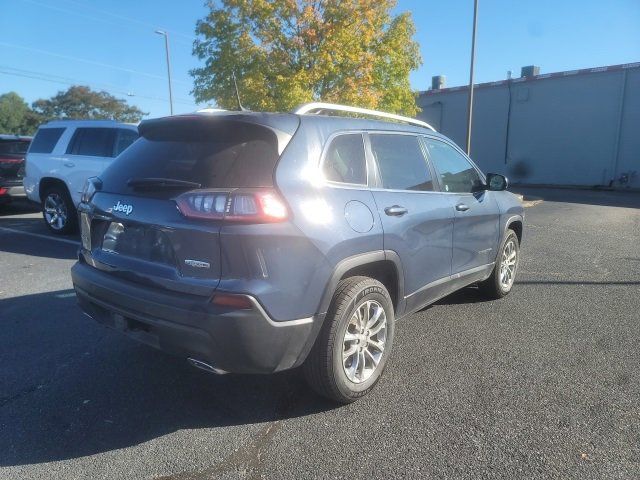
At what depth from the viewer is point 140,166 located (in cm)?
319

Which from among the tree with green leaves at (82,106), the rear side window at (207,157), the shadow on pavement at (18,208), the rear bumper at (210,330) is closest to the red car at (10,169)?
the shadow on pavement at (18,208)

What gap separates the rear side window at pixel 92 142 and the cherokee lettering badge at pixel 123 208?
6.11 m

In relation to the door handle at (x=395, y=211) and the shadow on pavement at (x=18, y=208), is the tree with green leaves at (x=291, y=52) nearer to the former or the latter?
the shadow on pavement at (x=18, y=208)

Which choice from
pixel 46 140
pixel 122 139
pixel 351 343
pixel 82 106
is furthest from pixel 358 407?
pixel 82 106

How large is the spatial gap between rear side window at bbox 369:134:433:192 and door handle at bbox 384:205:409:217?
6.5 inches

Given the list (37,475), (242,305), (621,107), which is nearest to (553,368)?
(242,305)

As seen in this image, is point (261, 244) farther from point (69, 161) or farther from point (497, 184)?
point (69, 161)

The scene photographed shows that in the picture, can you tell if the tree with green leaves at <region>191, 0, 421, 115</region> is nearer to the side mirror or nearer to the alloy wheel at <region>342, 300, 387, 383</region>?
the side mirror

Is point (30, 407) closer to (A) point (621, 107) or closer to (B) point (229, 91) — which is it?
(B) point (229, 91)

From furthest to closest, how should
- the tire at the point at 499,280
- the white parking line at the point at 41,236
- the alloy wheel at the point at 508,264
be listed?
the white parking line at the point at 41,236, the alloy wheel at the point at 508,264, the tire at the point at 499,280

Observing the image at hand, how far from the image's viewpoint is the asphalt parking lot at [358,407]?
259 centimetres

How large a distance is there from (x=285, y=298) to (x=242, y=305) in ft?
0.78

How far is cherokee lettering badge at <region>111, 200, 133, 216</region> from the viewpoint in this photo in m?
2.97

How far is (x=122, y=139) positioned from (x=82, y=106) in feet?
195
